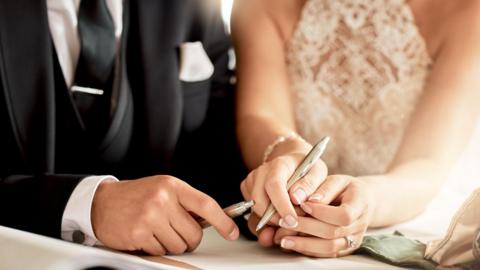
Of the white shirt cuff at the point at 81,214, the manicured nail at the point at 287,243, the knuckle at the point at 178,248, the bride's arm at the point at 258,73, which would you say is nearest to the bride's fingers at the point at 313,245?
the manicured nail at the point at 287,243

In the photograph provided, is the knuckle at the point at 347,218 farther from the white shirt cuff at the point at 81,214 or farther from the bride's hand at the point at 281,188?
the white shirt cuff at the point at 81,214

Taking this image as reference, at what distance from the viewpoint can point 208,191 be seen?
3.76 feet

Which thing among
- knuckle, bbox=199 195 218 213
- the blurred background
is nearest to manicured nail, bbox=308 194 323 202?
knuckle, bbox=199 195 218 213

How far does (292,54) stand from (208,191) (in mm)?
277

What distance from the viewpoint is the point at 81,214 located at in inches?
31.3

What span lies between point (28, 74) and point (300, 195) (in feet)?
1.33

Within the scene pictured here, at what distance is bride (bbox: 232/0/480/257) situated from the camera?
103 centimetres

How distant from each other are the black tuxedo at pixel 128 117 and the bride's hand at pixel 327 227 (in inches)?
10.2

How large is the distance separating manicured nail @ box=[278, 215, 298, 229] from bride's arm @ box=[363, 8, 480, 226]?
26 centimetres

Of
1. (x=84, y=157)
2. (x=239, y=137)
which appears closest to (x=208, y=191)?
(x=239, y=137)

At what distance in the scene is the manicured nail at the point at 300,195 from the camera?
2.55 feet

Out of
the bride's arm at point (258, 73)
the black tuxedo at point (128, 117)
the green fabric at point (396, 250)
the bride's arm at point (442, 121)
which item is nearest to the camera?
the green fabric at point (396, 250)

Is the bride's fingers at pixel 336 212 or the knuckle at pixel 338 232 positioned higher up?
the bride's fingers at pixel 336 212

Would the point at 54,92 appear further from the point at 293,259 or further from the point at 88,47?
the point at 293,259
